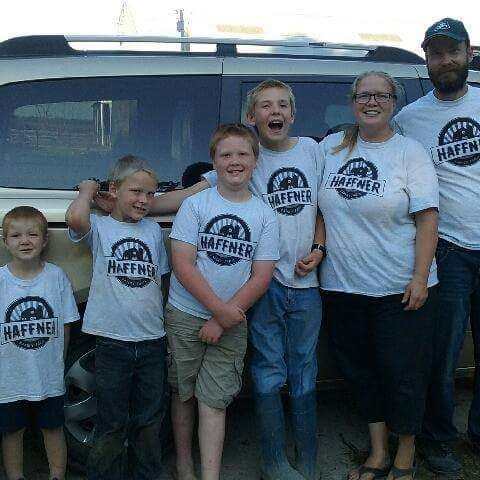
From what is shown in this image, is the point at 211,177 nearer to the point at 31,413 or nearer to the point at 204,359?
the point at 204,359

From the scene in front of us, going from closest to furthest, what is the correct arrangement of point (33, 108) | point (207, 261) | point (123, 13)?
1. point (207, 261)
2. point (33, 108)
3. point (123, 13)

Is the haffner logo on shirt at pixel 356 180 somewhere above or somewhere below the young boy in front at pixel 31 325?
above

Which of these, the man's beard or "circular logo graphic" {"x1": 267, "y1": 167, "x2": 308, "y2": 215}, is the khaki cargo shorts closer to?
"circular logo graphic" {"x1": 267, "y1": 167, "x2": 308, "y2": 215}

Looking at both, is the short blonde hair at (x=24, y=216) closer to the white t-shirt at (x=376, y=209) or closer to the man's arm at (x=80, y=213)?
the man's arm at (x=80, y=213)

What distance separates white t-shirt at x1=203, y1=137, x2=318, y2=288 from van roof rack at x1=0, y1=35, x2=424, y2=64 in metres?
0.73

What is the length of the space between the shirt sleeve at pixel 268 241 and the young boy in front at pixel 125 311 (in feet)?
1.41

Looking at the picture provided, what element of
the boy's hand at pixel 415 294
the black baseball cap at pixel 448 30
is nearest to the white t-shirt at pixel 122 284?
the boy's hand at pixel 415 294

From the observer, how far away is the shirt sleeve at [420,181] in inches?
101

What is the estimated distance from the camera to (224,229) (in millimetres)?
2572

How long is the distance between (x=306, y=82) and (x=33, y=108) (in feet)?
4.19

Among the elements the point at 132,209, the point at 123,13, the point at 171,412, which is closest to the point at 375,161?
the point at 132,209

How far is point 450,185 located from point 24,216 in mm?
1845

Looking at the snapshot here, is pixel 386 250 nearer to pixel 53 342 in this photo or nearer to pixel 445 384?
pixel 445 384

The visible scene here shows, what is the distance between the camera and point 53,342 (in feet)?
8.61
